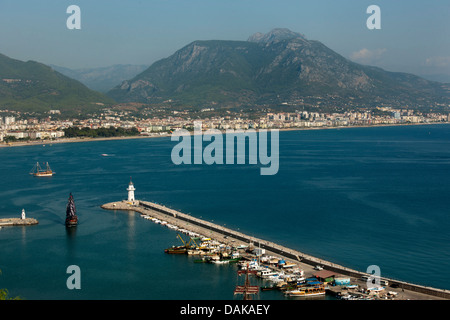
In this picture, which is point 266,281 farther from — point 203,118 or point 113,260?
point 203,118

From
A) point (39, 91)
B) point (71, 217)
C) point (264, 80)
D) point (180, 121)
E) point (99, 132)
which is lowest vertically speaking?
point (71, 217)

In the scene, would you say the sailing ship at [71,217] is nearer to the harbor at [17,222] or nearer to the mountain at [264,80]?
the harbor at [17,222]

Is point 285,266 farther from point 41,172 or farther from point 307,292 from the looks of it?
point 41,172

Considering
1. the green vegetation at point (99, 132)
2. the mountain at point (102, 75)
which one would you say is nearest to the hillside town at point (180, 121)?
the green vegetation at point (99, 132)

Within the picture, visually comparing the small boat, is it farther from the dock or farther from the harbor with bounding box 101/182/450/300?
the dock

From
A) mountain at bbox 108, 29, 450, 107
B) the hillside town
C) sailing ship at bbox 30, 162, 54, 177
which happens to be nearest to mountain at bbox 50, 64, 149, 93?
mountain at bbox 108, 29, 450, 107

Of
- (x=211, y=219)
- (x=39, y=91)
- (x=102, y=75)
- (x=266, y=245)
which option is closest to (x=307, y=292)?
(x=266, y=245)
